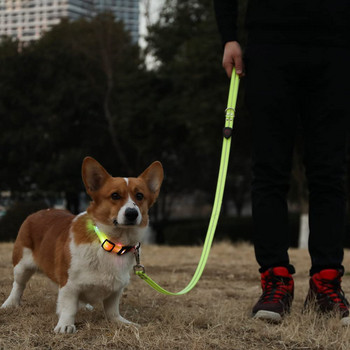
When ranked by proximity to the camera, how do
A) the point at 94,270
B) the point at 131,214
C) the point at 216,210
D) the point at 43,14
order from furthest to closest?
the point at 43,14, the point at 216,210, the point at 94,270, the point at 131,214

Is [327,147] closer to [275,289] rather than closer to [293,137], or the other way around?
[293,137]

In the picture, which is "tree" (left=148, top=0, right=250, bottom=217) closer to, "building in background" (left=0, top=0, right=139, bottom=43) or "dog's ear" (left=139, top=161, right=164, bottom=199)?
"building in background" (left=0, top=0, right=139, bottom=43)

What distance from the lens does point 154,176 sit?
10.8 ft

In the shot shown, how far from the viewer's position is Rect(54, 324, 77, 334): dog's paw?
2.91 meters

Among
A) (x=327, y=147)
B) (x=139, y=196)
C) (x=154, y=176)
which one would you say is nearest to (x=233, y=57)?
(x=327, y=147)

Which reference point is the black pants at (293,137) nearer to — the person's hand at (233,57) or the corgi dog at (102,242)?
the person's hand at (233,57)

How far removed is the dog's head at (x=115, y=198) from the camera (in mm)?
2934

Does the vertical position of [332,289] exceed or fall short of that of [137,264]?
it falls short

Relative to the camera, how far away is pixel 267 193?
3445mm

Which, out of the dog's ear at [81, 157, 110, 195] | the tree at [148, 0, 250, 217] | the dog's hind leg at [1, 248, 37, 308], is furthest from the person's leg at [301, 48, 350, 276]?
the tree at [148, 0, 250, 217]

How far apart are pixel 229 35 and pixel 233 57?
162 mm

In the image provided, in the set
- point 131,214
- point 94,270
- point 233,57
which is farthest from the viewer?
point 233,57

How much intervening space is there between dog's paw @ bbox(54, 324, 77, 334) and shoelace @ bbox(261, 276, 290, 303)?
115cm

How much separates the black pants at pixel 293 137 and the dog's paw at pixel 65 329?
122cm
